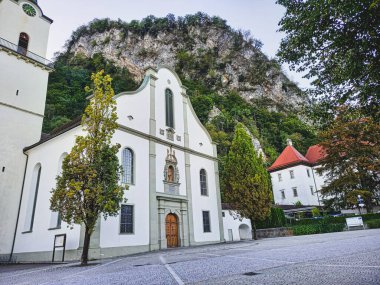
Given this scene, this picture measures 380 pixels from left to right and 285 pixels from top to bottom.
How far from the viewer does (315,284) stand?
13.4 ft

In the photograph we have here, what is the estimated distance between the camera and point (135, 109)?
18.6m

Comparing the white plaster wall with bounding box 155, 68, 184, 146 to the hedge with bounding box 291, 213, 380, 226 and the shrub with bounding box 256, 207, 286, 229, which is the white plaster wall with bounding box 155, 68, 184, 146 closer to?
the shrub with bounding box 256, 207, 286, 229

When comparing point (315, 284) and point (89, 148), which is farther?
point (89, 148)

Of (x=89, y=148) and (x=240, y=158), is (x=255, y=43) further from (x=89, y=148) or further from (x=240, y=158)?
(x=89, y=148)

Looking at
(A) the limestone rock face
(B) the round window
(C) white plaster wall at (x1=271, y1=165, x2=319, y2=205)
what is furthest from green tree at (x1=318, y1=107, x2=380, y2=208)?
(A) the limestone rock face

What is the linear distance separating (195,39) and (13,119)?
223 feet

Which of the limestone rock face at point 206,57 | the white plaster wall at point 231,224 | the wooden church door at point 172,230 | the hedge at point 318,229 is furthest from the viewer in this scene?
the limestone rock face at point 206,57

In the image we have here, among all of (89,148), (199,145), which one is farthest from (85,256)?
(199,145)

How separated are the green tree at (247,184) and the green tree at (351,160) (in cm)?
1077

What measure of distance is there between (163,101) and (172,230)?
935 centimetres

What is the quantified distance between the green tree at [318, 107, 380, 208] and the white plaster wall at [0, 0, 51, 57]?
28.0 meters

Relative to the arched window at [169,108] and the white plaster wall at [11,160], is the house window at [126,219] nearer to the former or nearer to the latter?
the arched window at [169,108]

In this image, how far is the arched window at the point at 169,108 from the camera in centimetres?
2130

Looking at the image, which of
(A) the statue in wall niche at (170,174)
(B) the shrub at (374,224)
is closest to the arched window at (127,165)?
(A) the statue in wall niche at (170,174)
